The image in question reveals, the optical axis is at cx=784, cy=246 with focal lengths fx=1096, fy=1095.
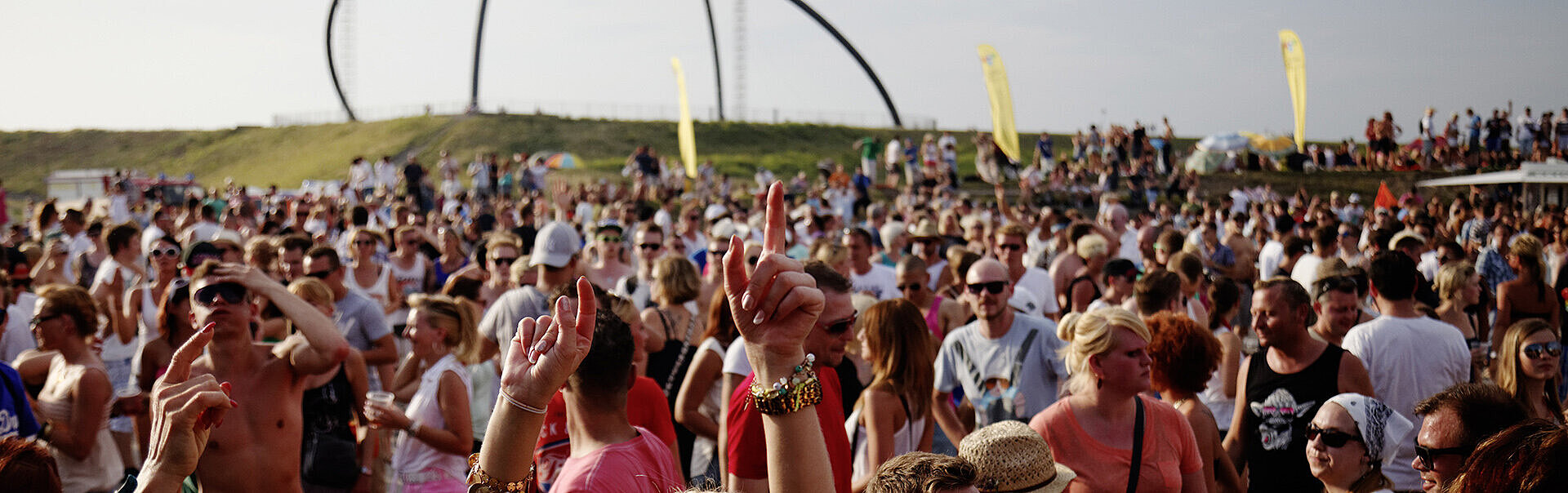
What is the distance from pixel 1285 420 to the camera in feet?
14.1

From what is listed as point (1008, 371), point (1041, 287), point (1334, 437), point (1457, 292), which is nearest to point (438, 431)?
point (1008, 371)

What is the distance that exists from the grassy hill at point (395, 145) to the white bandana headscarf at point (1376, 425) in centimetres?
4373

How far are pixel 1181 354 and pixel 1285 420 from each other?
0.49 metres

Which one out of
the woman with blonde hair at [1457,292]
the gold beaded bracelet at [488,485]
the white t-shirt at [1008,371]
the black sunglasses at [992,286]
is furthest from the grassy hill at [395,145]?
the gold beaded bracelet at [488,485]

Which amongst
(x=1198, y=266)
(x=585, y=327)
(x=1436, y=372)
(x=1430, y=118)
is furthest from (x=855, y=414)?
(x=1430, y=118)

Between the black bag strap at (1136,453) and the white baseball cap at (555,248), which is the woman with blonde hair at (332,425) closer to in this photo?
the white baseball cap at (555,248)

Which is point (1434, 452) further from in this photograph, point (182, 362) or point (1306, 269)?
point (1306, 269)

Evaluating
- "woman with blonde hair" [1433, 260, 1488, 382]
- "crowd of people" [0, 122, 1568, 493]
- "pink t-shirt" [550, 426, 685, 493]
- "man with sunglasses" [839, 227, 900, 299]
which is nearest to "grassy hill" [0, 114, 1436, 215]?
"man with sunglasses" [839, 227, 900, 299]

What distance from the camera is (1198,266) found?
23.4 ft

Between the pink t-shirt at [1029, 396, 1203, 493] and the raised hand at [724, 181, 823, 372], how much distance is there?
6.19ft

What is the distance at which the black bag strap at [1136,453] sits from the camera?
3.65 meters

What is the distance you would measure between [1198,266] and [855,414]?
3783 millimetres

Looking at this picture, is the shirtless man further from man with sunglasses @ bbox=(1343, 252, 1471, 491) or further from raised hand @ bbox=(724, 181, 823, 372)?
man with sunglasses @ bbox=(1343, 252, 1471, 491)

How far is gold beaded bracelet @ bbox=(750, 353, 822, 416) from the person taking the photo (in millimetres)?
2111
